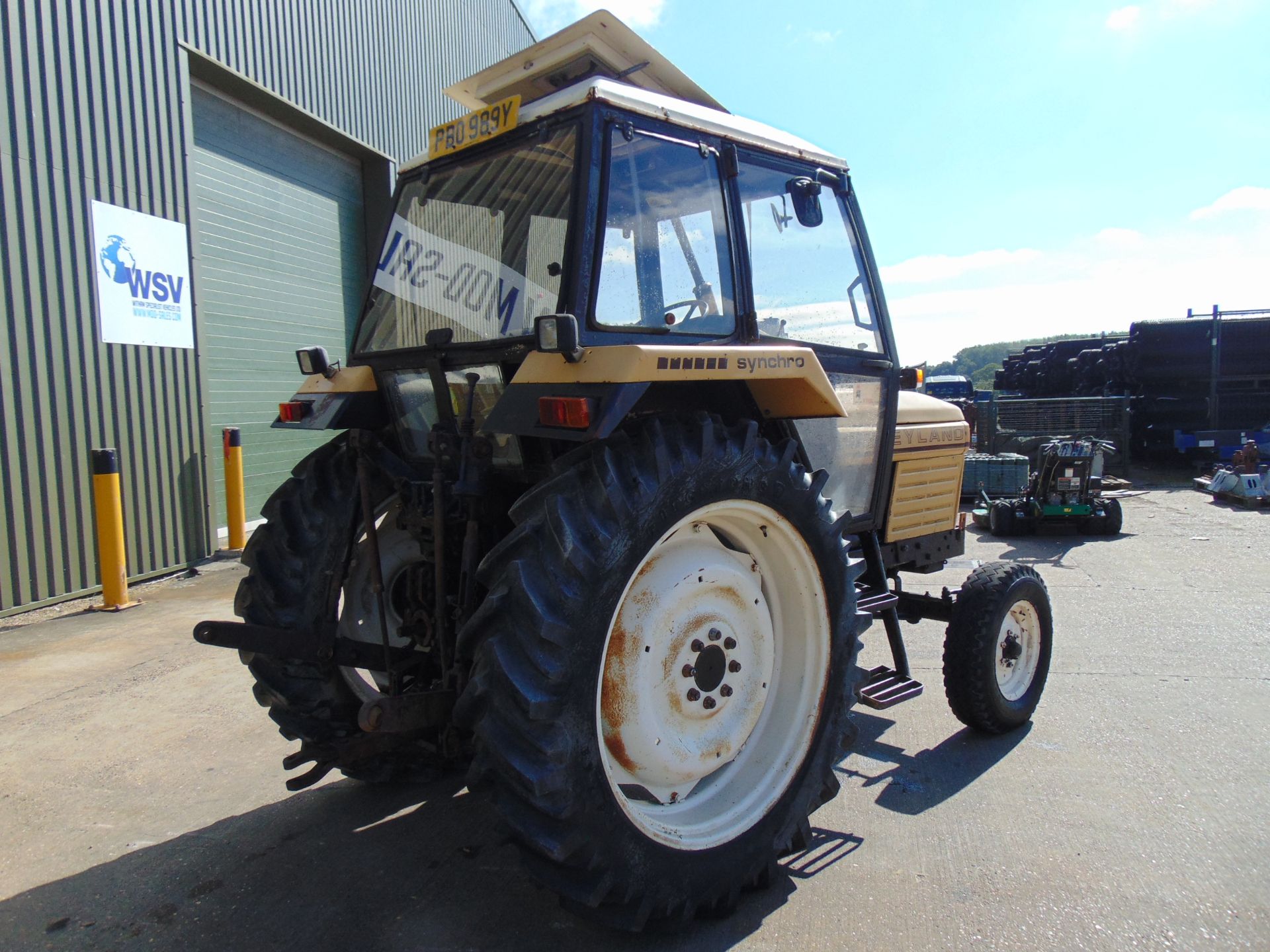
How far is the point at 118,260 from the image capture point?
6.93 m

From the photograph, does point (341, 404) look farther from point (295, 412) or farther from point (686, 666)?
point (686, 666)

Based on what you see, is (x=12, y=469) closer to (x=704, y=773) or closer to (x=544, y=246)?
(x=544, y=246)

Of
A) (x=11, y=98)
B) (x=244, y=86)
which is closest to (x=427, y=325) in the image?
(x=11, y=98)

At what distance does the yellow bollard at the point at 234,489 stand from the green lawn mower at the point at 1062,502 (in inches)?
332

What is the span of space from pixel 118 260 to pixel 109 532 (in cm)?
224

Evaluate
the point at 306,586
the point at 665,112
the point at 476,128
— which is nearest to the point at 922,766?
the point at 306,586

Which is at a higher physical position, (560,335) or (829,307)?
(829,307)

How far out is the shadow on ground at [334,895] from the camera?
256 cm

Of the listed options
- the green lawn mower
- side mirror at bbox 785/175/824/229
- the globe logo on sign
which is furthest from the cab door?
the green lawn mower

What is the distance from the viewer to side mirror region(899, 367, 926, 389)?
4.03 m

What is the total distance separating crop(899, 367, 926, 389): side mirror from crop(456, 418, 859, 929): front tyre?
137 centimetres

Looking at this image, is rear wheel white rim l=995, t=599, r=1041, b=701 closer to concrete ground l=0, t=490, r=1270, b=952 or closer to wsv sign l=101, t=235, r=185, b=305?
concrete ground l=0, t=490, r=1270, b=952

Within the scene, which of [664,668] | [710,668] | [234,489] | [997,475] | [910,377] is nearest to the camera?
[664,668]

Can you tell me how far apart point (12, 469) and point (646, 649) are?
556 cm
